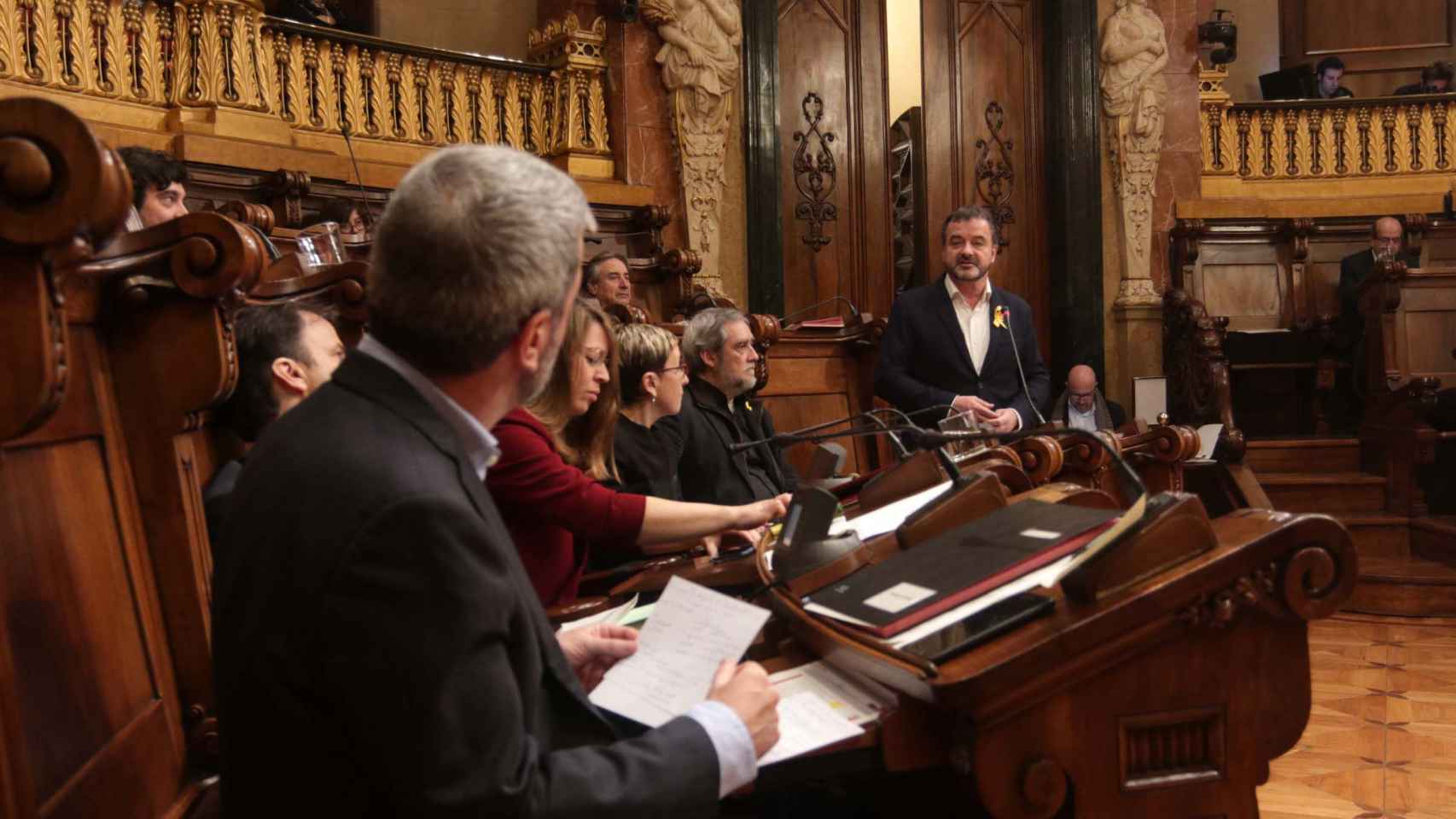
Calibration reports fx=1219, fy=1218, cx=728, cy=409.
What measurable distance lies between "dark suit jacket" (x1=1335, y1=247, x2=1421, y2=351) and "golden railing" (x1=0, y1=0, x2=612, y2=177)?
14.6 feet

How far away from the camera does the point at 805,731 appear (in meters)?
1.18

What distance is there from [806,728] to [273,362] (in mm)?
1131

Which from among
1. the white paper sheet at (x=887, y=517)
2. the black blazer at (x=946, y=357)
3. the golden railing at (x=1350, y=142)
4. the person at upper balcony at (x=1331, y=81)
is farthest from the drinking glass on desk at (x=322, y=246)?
the person at upper balcony at (x=1331, y=81)

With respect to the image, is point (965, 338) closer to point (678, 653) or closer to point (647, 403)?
point (647, 403)

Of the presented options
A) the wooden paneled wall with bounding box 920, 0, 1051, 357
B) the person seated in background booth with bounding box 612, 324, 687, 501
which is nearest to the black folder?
the person seated in background booth with bounding box 612, 324, 687, 501

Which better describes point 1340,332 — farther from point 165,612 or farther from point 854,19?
point 165,612

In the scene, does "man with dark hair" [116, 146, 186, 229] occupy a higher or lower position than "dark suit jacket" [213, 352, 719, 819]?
higher

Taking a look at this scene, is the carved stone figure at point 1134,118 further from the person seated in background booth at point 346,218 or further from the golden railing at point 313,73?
the person seated in background booth at point 346,218

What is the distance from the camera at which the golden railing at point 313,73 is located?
16.3 ft

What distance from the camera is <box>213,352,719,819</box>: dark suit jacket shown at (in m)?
0.91

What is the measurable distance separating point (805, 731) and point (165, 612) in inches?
29.1

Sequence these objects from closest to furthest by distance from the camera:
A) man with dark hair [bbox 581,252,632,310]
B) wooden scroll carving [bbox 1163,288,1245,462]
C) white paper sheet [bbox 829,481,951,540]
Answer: white paper sheet [bbox 829,481,951,540] < man with dark hair [bbox 581,252,632,310] < wooden scroll carving [bbox 1163,288,1245,462]

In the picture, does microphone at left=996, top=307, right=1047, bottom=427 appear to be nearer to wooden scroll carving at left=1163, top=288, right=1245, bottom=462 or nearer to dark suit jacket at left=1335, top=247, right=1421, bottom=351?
wooden scroll carving at left=1163, top=288, right=1245, bottom=462

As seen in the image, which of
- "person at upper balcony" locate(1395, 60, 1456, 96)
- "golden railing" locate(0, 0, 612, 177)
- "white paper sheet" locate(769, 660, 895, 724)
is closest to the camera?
"white paper sheet" locate(769, 660, 895, 724)
